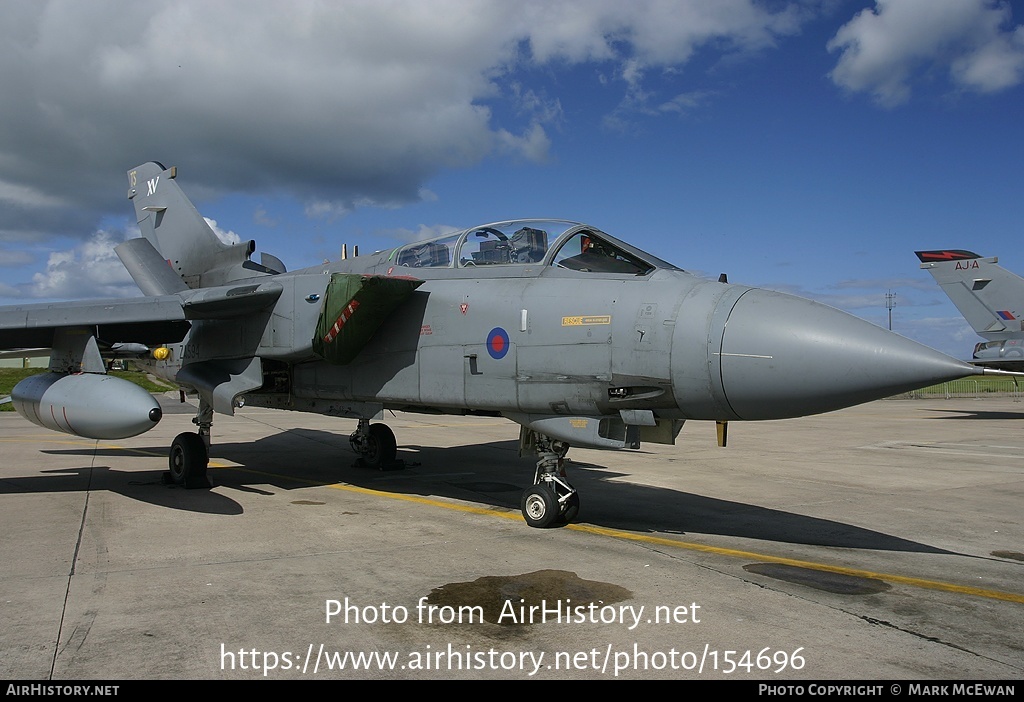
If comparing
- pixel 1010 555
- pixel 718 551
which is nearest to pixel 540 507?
pixel 718 551

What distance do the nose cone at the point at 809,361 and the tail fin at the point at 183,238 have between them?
8893 mm

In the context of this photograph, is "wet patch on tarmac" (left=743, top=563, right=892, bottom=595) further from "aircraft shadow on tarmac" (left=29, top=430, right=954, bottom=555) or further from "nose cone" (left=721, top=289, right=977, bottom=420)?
"nose cone" (left=721, top=289, right=977, bottom=420)

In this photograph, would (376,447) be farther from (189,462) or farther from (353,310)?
(353,310)

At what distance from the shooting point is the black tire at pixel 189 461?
9.62 metres

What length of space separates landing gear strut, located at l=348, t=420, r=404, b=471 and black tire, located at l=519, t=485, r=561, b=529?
16.4 feet

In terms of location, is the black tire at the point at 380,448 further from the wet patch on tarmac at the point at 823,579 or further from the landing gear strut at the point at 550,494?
the wet patch on tarmac at the point at 823,579

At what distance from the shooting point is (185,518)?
25.4 feet

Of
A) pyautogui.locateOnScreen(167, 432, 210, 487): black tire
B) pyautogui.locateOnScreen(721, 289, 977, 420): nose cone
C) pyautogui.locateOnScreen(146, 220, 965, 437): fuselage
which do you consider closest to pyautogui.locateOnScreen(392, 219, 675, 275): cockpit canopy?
pyautogui.locateOnScreen(146, 220, 965, 437): fuselage

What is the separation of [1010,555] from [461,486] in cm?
634

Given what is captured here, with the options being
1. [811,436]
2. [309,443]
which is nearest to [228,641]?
[309,443]

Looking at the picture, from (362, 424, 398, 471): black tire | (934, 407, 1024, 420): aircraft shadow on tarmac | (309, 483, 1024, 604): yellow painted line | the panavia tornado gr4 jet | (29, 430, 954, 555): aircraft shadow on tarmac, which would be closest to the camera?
(309, 483, 1024, 604): yellow painted line

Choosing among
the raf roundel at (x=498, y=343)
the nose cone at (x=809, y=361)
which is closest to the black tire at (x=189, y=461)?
the raf roundel at (x=498, y=343)

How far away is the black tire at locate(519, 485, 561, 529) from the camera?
696 cm

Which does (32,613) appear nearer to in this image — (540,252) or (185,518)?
(185,518)
